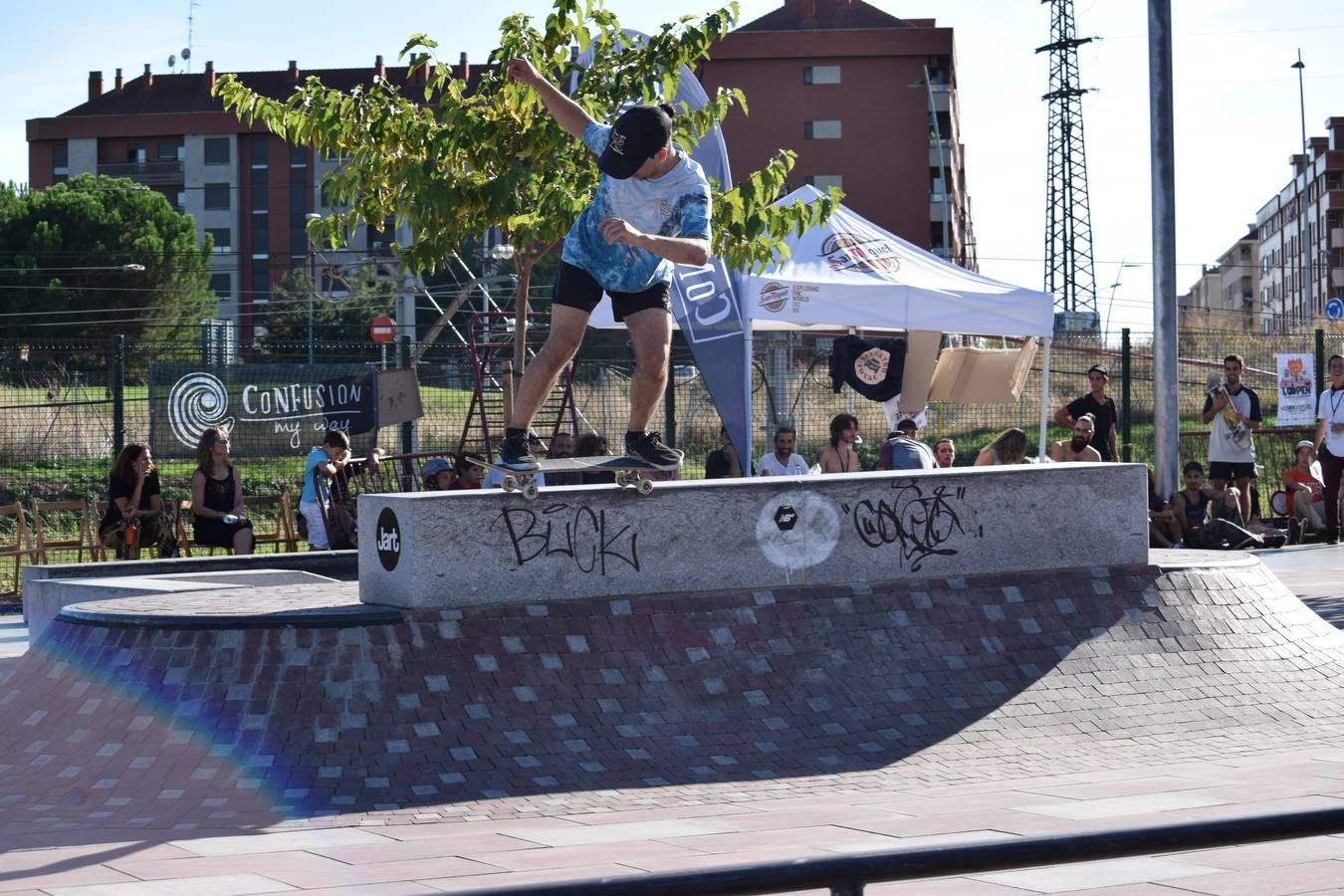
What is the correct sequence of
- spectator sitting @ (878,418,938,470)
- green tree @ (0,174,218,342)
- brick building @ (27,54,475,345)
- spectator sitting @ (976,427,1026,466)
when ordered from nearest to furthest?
1. spectator sitting @ (878,418,938,470)
2. spectator sitting @ (976,427,1026,466)
3. green tree @ (0,174,218,342)
4. brick building @ (27,54,475,345)

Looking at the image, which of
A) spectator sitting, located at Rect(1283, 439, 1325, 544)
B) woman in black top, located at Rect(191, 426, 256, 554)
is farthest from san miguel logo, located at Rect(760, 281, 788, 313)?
spectator sitting, located at Rect(1283, 439, 1325, 544)

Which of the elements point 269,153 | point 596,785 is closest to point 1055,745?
point 596,785

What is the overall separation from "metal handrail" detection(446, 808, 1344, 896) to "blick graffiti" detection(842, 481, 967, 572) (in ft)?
18.7

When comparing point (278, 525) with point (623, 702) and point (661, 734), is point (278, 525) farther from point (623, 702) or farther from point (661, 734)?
point (661, 734)

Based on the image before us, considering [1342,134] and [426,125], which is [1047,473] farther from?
[1342,134]

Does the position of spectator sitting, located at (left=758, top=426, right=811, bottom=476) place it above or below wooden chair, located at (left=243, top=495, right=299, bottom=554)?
above

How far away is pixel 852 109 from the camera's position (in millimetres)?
66375

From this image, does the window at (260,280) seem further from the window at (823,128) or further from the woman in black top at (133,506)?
the woman in black top at (133,506)

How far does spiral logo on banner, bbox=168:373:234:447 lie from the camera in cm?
1520

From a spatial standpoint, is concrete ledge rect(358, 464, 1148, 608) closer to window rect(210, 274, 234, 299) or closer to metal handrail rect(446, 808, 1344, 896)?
metal handrail rect(446, 808, 1344, 896)

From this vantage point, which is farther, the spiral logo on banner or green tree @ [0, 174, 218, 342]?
green tree @ [0, 174, 218, 342]

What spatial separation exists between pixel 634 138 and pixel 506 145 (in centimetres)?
381

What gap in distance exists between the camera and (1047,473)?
27.7 feet

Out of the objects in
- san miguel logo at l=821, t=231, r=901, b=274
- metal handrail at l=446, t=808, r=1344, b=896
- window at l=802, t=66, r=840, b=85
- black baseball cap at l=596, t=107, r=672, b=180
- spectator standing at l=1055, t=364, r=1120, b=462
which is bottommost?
metal handrail at l=446, t=808, r=1344, b=896
